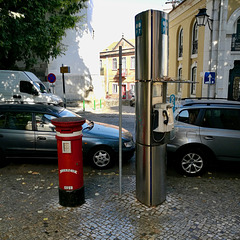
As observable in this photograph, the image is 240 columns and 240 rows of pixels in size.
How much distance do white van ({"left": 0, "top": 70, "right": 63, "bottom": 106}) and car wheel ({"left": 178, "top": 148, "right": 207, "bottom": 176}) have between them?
10.6 m

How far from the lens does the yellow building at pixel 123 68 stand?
4094cm

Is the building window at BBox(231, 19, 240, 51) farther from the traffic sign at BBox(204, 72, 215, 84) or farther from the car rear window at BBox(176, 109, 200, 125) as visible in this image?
the car rear window at BBox(176, 109, 200, 125)

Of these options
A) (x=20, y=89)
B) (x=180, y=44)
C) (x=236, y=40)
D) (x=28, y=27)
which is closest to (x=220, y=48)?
(x=236, y=40)

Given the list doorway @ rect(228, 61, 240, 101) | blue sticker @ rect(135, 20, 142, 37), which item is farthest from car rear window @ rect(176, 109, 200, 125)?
doorway @ rect(228, 61, 240, 101)

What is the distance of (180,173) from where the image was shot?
592cm

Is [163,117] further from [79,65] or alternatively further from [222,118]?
[79,65]

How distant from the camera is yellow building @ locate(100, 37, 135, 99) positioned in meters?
40.9

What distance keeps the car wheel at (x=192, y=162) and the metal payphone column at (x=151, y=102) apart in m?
1.58

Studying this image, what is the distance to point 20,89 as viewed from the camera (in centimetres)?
1475

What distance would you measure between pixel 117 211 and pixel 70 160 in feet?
3.83

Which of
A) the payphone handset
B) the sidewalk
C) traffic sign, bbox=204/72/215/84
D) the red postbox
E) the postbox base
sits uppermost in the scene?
traffic sign, bbox=204/72/215/84

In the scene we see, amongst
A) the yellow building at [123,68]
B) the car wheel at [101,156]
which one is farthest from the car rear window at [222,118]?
the yellow building at [123,68]

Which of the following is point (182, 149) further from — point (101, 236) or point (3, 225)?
point (3, 225)

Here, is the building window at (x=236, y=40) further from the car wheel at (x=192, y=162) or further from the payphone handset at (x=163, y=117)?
the payphone handset at (x=163, y=117)
